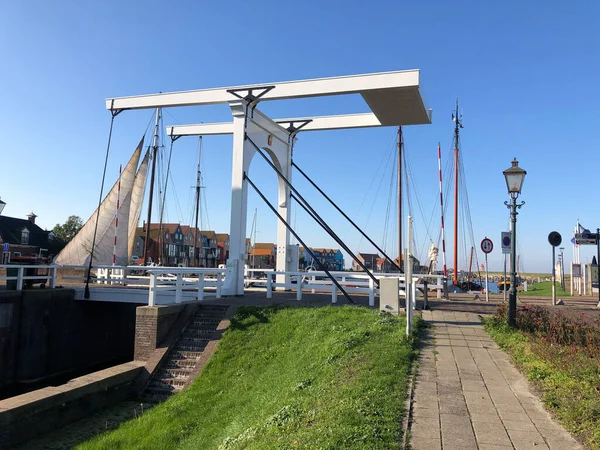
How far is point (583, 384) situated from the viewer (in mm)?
5359

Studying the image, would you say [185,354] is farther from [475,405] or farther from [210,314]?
[475,405]

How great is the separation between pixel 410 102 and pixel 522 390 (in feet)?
30.0

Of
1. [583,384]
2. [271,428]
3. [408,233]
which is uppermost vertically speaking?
[408,233]

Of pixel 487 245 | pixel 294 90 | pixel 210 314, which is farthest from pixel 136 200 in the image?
pixel 487 245

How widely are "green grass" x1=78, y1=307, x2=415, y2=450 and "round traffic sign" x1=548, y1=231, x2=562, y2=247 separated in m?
9.00

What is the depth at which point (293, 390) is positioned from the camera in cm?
608

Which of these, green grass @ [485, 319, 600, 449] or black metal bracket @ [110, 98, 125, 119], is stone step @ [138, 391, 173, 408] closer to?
green grass @ [485, 319, 600, 449]

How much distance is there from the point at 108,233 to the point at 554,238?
59.1ft

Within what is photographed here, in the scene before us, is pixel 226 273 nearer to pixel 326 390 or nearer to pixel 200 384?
pixel 200 384

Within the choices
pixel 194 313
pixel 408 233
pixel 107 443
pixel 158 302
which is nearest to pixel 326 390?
pixel 408 233

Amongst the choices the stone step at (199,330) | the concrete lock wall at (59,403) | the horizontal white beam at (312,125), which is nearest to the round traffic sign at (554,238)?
the horizontal white beam at (312,125)

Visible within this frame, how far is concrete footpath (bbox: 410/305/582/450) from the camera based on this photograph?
4184 mm

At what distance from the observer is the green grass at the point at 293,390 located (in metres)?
4.43

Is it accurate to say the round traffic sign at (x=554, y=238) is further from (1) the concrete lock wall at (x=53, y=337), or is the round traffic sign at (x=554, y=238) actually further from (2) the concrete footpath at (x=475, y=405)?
(1) the concrete lock wall at (x=53, y=337)
